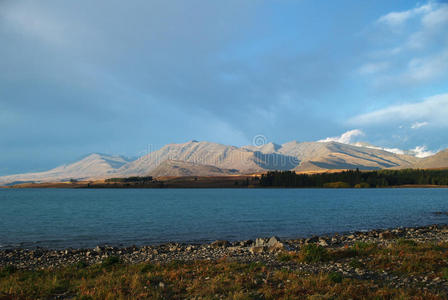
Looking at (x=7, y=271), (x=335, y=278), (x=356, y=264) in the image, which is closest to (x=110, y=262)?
(x=7, y=271)

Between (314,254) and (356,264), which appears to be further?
(314,254)

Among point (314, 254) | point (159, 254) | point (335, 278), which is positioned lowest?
point (159, 254)

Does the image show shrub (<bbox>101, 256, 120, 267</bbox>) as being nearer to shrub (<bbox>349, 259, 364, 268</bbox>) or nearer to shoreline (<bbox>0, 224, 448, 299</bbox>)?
shoreline (<bbox>0, 224, 448, 299</bbox>)

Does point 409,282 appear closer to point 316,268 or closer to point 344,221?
point 316,268

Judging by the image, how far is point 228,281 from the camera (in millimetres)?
16328

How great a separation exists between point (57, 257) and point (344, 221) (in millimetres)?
50862

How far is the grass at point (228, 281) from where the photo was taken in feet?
46.5

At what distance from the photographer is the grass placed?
14.2 metres

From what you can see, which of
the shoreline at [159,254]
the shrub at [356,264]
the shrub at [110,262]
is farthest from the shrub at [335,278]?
the shrub at [110,262]

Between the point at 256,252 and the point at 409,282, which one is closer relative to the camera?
the point at 409,282

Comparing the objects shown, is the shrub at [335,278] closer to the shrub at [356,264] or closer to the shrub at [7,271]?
the shrub at [356,264]

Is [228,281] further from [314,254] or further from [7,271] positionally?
[7,271]

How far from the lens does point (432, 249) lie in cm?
2434

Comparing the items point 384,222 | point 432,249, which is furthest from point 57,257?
point 384,222
